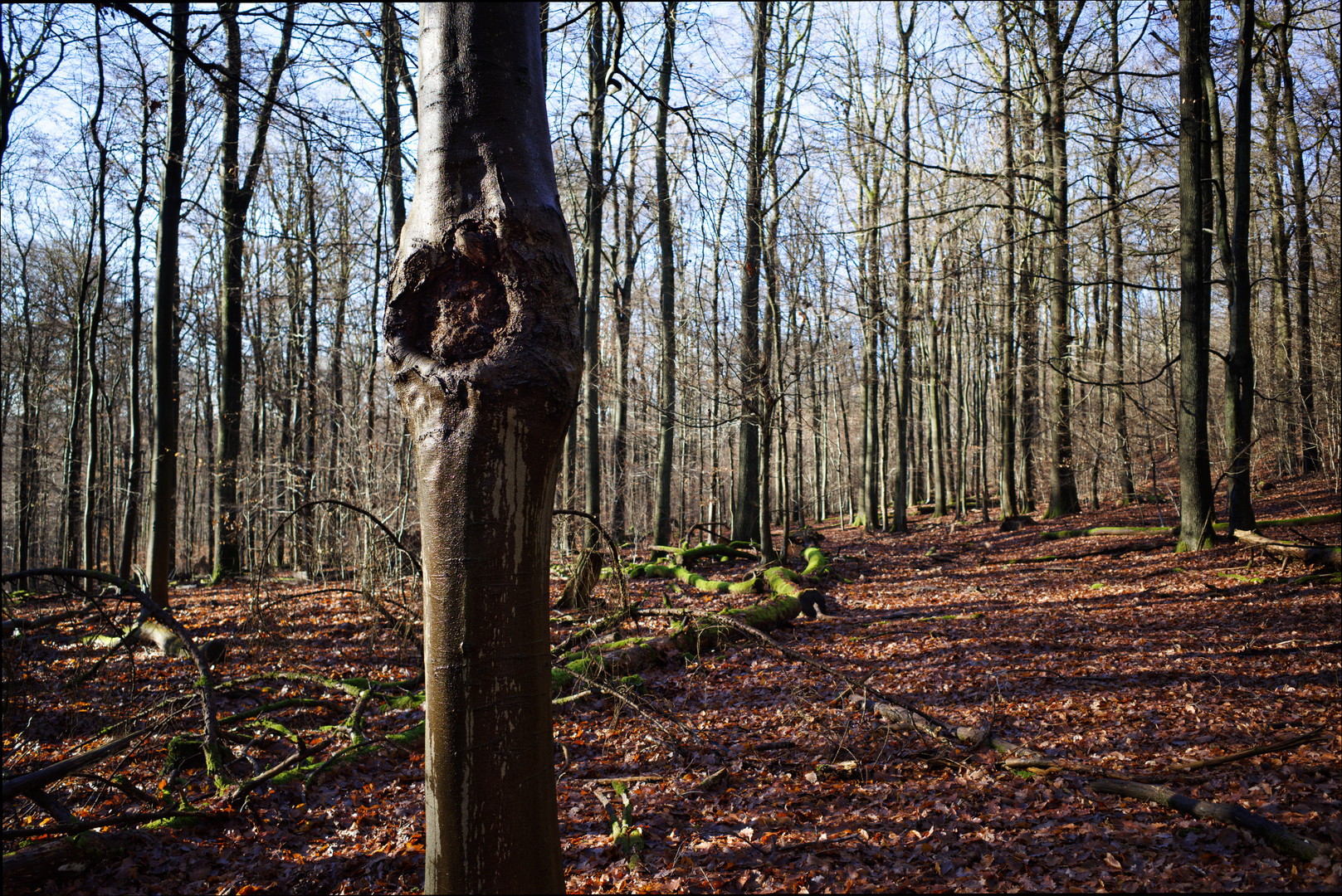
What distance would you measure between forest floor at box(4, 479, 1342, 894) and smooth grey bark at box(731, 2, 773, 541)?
175 inches

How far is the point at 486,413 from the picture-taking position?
83.0 inches

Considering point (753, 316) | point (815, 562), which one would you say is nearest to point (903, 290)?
point (753, 316)

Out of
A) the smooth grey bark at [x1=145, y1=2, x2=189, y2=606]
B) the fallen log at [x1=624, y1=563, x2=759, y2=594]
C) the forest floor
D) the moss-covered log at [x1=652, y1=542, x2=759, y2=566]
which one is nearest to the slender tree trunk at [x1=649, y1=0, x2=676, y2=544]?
the moss-covered log at [x1=652, y1=542, x2=759, y2=566]

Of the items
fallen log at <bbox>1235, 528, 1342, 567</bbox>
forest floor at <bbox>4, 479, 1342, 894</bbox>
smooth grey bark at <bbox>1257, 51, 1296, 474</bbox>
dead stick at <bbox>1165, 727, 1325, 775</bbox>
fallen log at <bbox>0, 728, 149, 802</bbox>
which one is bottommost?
forest floor at <bbox>4, 479, 1342, 894</bbox>

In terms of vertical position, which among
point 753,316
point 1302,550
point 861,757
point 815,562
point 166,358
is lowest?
point 861,757

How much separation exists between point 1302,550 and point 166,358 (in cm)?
1473

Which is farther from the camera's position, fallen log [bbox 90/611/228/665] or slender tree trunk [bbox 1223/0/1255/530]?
slender tree trunk [bbox 1223/0/1255/530]

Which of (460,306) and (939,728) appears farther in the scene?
(939,728)

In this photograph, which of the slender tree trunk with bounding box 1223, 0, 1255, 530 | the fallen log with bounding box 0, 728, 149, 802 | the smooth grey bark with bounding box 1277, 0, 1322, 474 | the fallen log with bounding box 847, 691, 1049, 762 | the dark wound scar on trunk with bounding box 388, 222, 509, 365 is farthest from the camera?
the smooth grey bark with bounding box 1277, 0, 1322, 474

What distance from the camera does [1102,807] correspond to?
3590 millimetres

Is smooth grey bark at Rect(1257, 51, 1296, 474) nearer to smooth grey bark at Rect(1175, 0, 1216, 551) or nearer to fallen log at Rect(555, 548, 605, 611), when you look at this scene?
smooth grey bark at Rect(1175, 0, 1216, 551)

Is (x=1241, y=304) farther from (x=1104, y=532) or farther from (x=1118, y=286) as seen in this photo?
(x=1118, y=286)

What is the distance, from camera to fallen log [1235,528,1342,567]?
26.2 feet

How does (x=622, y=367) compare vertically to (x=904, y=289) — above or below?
below
